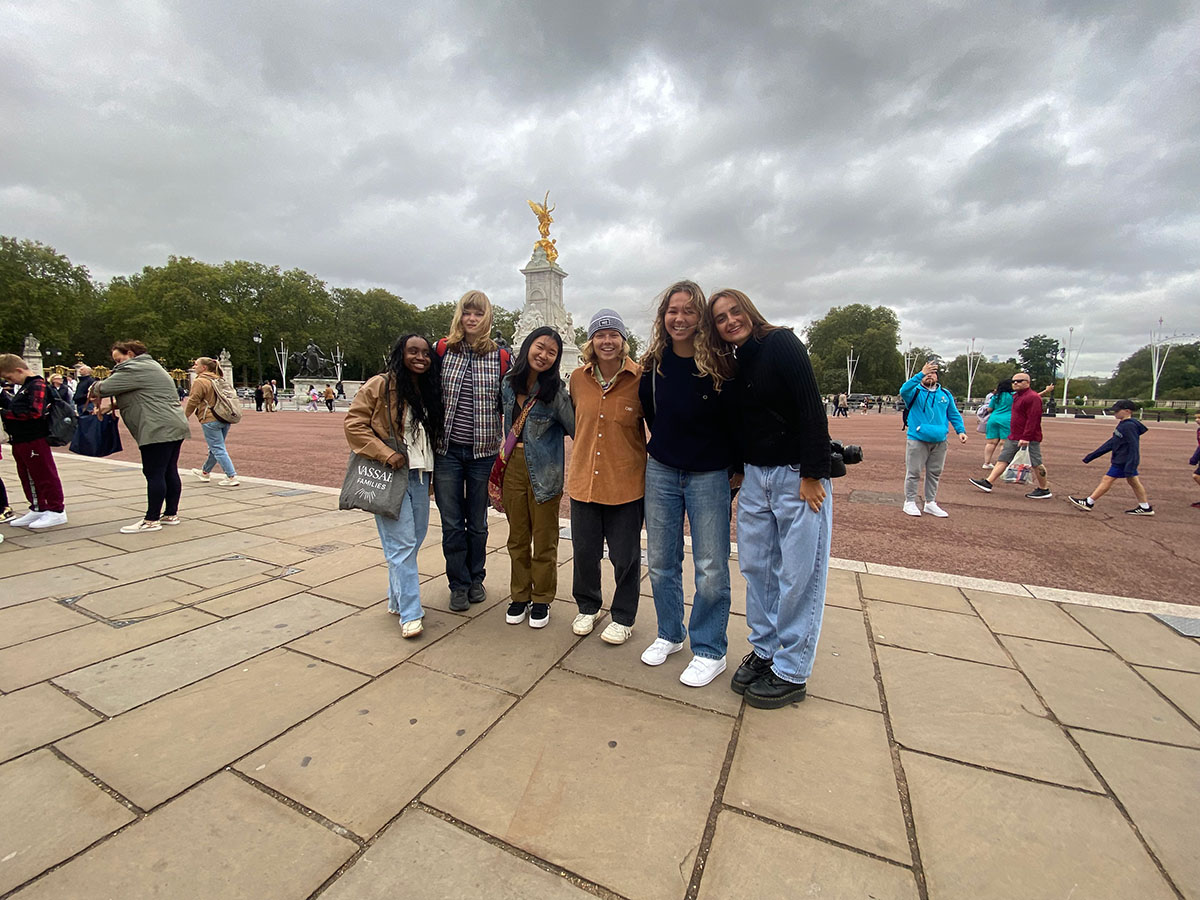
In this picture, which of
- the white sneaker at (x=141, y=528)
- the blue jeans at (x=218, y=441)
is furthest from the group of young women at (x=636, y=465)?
the blue jeans at (x=218, y=441)

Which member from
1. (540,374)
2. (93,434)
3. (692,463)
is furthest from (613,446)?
(93,434)

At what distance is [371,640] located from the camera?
9.73 ft

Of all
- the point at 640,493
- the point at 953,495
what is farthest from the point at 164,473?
the point at 953,495

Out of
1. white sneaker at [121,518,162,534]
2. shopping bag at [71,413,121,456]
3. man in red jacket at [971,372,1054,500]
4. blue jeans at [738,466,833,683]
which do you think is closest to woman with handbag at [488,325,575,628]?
blue jeans at [738,466,833,683]

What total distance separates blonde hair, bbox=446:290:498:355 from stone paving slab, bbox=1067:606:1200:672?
12.9 feet

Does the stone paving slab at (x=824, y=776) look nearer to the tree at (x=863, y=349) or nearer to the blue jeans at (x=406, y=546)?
the blue jeans at (x=406, y=546)

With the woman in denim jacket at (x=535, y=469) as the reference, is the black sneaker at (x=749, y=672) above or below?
below

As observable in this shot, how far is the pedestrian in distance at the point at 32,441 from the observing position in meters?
4.88

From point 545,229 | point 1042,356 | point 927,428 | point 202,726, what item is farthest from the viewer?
point 1042,356

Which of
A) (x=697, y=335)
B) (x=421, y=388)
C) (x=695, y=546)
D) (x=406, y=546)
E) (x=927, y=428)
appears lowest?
(x=406, y=546)

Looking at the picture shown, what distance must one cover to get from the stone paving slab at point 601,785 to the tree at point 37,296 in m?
63.7

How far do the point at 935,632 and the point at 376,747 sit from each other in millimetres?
2999

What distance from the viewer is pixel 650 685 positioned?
Result: 256 cm

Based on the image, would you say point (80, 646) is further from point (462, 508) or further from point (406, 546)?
point (462, 508)
